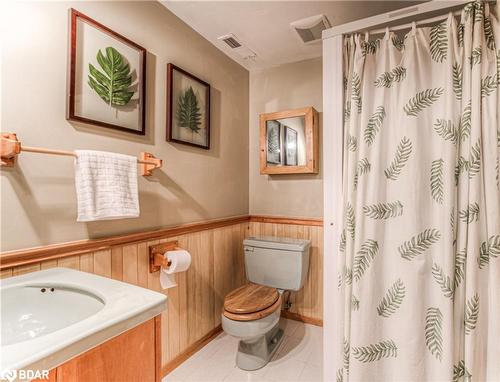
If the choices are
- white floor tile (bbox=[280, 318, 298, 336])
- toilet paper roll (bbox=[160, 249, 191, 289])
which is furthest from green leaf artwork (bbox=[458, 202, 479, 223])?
white floor tile (bbox=[280, 318, 298, 336])

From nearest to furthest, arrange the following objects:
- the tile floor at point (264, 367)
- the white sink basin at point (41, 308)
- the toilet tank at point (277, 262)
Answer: the white sink basin at point (41, 308) → the tile floor at point (264, 367) → the toilet tank at point (277, 262)

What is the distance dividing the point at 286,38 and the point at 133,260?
75.7 inches

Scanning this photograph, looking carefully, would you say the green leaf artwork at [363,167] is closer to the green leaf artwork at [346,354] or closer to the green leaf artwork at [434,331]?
the green leaf artwork at [434,331]

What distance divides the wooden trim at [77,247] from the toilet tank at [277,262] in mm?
543

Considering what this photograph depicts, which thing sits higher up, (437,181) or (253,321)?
(437,181)

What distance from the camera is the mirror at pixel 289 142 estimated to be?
220 centimetres

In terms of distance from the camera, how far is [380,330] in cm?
131

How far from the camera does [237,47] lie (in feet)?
7.02

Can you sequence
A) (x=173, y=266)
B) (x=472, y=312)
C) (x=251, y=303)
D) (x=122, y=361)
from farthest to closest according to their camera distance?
(x=251, y=303) → (x=173, y=266) → (x=472, y=312) → (x=122, y=361)

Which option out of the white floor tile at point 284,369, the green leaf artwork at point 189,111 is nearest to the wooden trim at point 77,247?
the green leaf artwork at point 189,111

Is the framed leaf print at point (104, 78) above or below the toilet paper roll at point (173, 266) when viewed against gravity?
above

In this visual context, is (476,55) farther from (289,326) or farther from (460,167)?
(289,326)

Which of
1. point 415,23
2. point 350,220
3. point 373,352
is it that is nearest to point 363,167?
point 350,220

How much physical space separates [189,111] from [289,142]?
0.91 m
